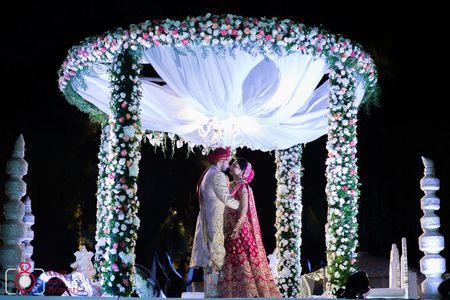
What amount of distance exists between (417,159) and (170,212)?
743 cm

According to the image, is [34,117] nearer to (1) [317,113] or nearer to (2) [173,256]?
(2) [173,256]

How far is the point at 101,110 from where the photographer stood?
14.2 m

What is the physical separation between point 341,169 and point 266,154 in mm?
10967

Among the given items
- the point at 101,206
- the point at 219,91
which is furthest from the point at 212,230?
the point at 101,206

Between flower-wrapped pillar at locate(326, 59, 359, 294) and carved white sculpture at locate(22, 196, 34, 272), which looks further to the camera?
carved white sculpture at locate(22, 196, 34, 272)

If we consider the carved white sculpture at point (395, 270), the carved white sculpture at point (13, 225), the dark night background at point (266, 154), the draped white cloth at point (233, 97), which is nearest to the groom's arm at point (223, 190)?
the draped white cloth at point (233, 97)

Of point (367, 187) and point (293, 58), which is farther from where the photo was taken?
point (367, 187)

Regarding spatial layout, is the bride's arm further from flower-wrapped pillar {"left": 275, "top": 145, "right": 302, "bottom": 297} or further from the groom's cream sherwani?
flower-wrapped pillar {"left": 275, "top": 145, "right": 302, "bottom": 297}

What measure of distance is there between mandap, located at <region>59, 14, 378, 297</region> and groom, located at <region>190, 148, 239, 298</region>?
999mm

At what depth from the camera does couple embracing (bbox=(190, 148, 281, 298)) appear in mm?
11234

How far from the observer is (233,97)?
12016 millimetres

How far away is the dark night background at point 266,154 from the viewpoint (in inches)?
788

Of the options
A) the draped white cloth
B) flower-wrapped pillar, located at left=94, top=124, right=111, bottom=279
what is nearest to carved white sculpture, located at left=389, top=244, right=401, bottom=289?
the draped white cloth

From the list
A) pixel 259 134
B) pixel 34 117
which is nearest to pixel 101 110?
pixel 259 134
